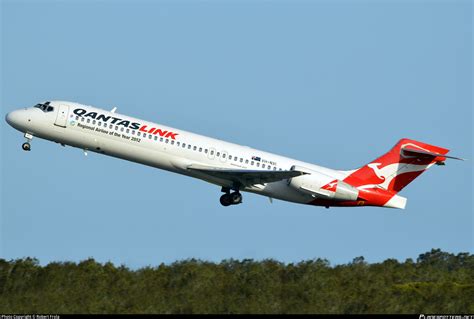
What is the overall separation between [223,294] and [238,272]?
240cm

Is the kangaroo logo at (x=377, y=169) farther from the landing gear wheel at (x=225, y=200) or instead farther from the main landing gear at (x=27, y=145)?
the main landing gear at (x=27, y=145)

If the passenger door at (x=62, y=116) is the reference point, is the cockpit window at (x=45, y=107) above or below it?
above

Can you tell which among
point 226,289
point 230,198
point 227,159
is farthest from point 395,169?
point 226,289

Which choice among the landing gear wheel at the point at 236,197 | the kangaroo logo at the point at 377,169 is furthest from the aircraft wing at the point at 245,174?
the kangaroo logo at the point at 377,169

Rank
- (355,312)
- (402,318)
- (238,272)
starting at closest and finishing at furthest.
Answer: (402,318)
(355,312)
(238,272)

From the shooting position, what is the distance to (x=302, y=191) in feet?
139

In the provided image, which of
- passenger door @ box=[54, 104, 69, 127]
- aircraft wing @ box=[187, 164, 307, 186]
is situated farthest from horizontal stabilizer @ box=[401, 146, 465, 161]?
passenger door @ box=[54, 104, 69, 127]

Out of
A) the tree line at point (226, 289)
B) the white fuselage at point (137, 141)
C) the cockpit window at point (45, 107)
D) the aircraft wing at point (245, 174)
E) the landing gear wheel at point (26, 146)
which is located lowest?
the tree line at point (226, 289)

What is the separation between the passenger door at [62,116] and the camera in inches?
1639

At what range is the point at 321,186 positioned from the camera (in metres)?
42.0

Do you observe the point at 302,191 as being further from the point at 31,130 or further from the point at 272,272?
the point at 31,130

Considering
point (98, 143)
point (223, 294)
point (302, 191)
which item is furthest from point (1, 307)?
point (302, 191)

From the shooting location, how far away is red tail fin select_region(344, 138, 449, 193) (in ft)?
142

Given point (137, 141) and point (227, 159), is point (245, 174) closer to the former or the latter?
point (227, 159)
